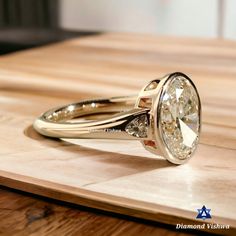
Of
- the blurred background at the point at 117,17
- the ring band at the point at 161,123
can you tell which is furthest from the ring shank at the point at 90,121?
the blurred background at the point at 117,17

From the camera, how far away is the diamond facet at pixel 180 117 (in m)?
0.64

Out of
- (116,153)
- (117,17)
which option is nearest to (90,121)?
(116,153)

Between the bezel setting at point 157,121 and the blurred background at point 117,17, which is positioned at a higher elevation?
the bezel setting at point 157,121

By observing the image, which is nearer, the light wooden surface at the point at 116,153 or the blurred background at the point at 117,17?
the light wooden surface at the point at 116,153

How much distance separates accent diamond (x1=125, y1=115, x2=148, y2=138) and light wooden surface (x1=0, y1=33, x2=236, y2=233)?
3 cm

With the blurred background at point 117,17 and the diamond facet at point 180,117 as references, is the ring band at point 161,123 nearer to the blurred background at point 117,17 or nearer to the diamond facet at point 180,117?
the diamond facet at point 180,117

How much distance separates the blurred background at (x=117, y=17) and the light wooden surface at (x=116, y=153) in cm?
63

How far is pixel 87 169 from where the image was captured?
66cm

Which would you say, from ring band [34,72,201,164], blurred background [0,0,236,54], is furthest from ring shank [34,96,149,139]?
blurred background [0,0,236,54]

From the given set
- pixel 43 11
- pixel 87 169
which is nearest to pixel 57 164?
pixel 87 169

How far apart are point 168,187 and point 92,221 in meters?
0.09

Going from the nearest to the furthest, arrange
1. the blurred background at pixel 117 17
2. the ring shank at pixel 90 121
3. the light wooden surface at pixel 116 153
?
1. the light wooden surface at pixel 116 153
2. the ring shank at pixel 90 121
3. the blurred background at pixel 117 17

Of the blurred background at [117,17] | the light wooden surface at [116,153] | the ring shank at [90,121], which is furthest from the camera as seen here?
the blurred background at [117,17]

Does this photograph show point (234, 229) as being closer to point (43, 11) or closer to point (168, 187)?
point (168, 187)
